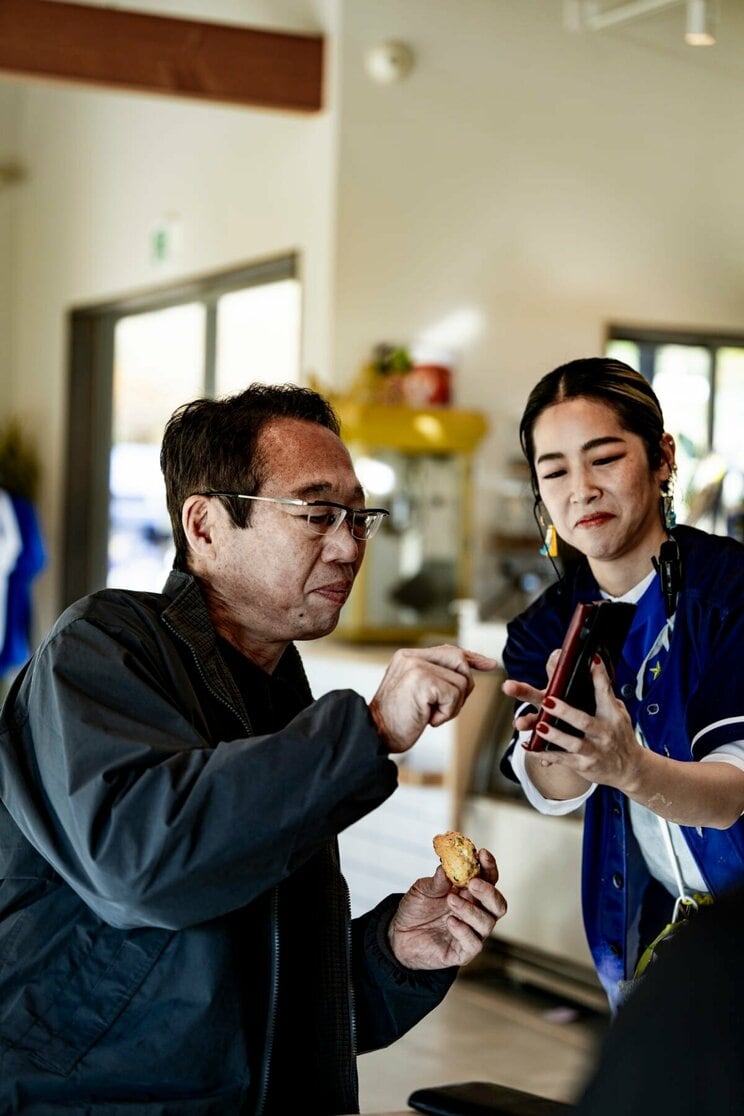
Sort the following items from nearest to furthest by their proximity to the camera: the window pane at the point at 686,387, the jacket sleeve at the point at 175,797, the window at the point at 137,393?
the jacket sleeve at the point at 175,797, the window pane at the point at 686,387, the window at the point at 137,393

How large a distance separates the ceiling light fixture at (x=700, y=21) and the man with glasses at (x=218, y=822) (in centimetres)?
390

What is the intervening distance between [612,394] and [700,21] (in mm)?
3670

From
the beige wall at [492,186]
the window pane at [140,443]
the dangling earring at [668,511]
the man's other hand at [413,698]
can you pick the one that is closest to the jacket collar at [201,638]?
the man's other hand at [413,698]

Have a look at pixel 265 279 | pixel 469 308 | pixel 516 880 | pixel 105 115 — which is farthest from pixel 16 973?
Answer: pixel 105 115

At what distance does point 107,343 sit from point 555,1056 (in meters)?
5.50

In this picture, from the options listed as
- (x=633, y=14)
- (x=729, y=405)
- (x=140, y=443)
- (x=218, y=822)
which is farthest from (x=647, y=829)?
(x=140, y=443)

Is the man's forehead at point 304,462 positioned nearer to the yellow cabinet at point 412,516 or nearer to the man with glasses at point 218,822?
the man with glasses at point 218,822

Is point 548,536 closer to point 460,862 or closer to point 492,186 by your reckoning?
point 460,862

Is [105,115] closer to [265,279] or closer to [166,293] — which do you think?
[166,293]

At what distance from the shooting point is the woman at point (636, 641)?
1929mm

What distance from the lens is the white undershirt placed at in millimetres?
1997

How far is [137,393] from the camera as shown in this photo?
8.35 metres

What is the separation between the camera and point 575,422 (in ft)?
6.54

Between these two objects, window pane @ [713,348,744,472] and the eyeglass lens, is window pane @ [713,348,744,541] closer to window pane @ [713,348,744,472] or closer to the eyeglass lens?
window pane @ [713,348,744,472]
